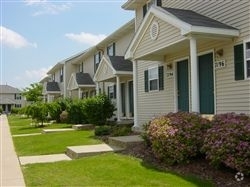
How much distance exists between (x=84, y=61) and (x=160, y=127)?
2968cm

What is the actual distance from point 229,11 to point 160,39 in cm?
257

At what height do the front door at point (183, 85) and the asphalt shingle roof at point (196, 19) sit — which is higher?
the asphalt shingle roof at point (196, 19)

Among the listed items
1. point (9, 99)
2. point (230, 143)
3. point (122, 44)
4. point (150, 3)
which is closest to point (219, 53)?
point (230, 143)

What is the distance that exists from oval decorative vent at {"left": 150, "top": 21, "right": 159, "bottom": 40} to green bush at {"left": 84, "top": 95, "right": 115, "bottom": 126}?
881cm

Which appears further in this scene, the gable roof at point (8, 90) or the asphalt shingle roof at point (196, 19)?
the gable roof at point (8, 90)

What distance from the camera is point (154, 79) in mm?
17641

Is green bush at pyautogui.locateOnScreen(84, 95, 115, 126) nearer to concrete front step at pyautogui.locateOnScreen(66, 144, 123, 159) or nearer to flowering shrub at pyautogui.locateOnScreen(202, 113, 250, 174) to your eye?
concrete front step at pyautogui.locateOnScreen(66, 144, 123, 159)

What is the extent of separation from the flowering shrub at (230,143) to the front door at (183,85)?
640cm

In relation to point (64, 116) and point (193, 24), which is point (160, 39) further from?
point (64, 116)

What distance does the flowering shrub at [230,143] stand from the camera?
24.2 feet

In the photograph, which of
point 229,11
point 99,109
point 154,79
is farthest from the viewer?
point 99,109

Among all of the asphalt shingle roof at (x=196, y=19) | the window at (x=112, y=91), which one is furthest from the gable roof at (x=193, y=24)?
the window at (x=112, y=91)

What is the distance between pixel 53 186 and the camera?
7.80 m

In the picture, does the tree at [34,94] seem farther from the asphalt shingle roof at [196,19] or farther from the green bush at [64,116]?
the asphalt shingle roof at [196,19]
